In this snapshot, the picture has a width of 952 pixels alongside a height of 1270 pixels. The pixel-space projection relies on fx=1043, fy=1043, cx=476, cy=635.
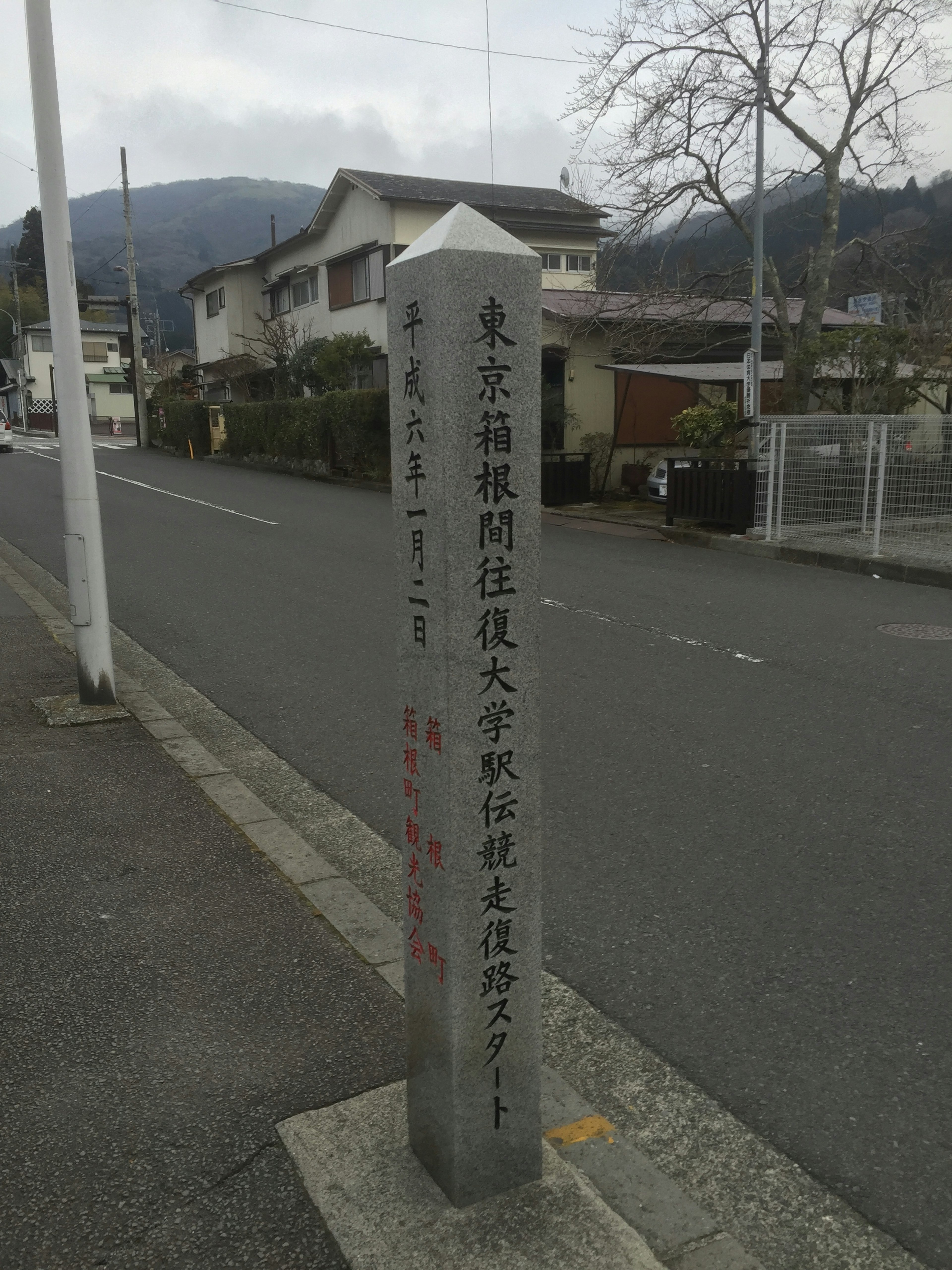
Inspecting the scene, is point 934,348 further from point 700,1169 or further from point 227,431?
point 227,431

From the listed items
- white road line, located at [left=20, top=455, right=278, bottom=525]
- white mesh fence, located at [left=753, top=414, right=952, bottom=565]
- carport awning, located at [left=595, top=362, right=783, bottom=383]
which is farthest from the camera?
carport awning, located at [left=595, top=362, right=783, bottom=383]

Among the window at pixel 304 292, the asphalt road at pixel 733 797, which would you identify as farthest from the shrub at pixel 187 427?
the asphalt road at pixel 733 797

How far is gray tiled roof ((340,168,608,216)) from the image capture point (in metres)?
29.2

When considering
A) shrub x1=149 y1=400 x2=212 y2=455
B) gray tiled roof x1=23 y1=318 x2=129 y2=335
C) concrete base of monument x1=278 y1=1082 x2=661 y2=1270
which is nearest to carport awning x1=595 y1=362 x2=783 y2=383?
concrete base of monument x1=278 y1=1082 x2=661 y2=1270

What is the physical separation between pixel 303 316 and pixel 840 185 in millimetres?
21953

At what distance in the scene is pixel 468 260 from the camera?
79.0 inches

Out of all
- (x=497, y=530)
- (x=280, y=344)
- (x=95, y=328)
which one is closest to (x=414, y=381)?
(x=497, y=530)

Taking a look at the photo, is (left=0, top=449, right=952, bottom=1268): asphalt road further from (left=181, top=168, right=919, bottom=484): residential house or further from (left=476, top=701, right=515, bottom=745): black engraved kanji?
(left=181, top=168, right=919, bottom=484): residential house

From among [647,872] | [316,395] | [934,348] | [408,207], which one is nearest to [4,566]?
[647,872]

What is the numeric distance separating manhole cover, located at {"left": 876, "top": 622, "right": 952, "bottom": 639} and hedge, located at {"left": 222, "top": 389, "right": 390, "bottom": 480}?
13.8 metres

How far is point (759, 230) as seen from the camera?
15172 mm

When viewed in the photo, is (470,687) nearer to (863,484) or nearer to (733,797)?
(733,797)

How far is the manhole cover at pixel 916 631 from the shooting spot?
8.48 m

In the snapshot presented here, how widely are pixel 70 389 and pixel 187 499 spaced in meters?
15.3
